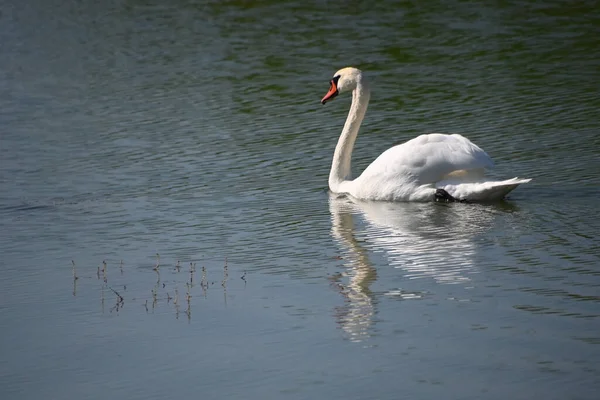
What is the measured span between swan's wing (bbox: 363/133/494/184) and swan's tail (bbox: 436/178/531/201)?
13cm

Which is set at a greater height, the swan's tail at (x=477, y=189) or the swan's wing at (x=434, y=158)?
the swan's wing at (x=434, y=158)

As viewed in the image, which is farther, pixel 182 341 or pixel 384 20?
pixel 384 20

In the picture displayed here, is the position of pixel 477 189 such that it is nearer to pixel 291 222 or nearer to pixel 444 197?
pixel 444 197

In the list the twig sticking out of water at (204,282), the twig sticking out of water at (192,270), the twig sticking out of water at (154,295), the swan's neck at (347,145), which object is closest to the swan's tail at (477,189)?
the swan's neck at (347,145)

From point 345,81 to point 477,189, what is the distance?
252 centimetres

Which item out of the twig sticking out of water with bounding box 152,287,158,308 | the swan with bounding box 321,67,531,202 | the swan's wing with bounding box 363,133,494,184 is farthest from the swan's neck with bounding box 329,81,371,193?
the twig sticking out of water with bounding box 152,287,158,308

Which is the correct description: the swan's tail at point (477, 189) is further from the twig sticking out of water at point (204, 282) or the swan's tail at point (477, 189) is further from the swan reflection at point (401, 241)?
the twig sticking out of water at point (204, 282)

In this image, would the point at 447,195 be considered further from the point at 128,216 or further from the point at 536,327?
the point at 536,327

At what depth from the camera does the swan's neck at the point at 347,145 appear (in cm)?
1117

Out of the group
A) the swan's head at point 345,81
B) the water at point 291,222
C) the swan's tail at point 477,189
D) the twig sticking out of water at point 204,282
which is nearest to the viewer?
the water at point 291,222

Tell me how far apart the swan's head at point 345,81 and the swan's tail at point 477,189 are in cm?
216

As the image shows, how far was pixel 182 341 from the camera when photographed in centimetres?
655

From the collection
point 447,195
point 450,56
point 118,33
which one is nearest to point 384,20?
point 450,56

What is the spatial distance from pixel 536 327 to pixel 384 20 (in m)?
14.5
